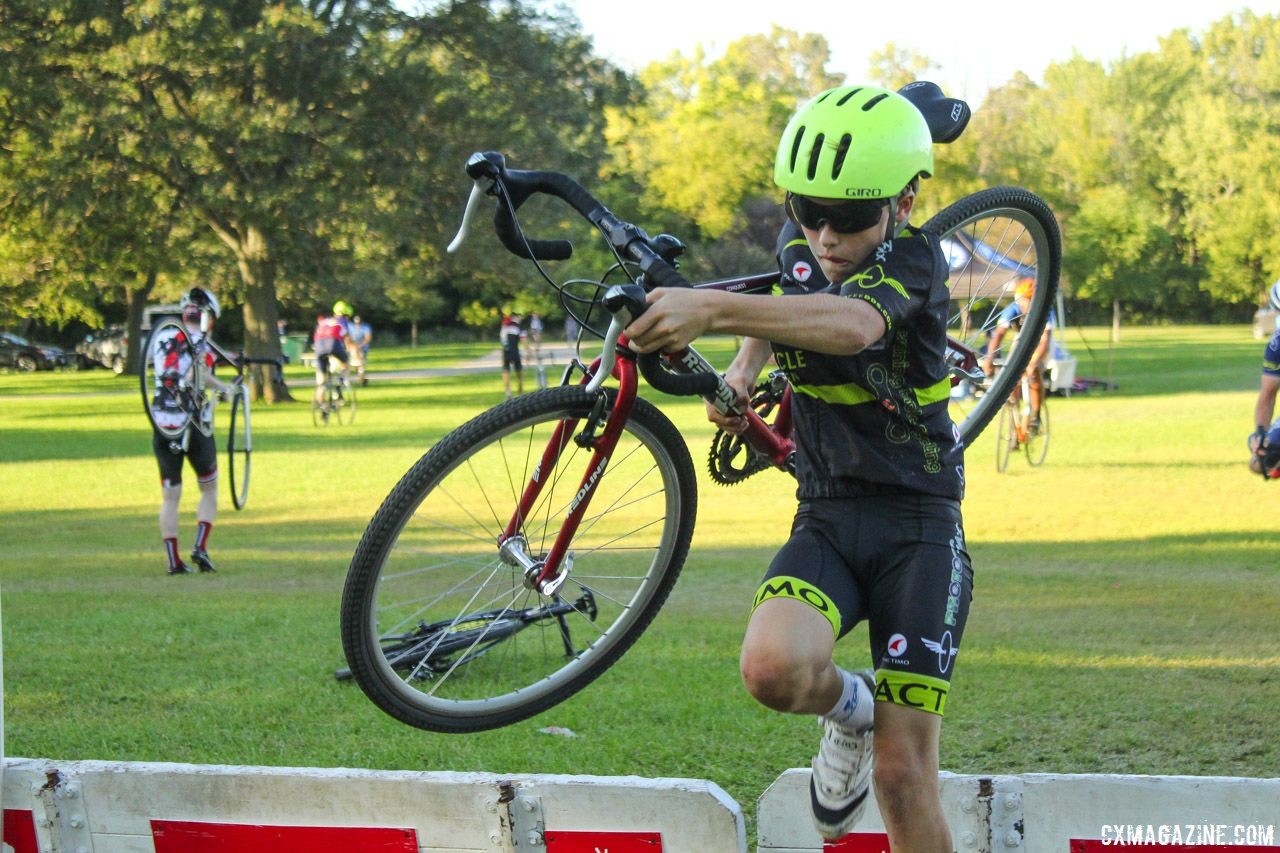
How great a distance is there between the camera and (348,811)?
4.02 metres

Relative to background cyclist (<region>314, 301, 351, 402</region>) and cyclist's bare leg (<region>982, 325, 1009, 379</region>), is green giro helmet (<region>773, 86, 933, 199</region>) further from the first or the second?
background cyclist (<region>314, 301, 351, 402</region>)

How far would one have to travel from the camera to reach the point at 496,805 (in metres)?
3.94

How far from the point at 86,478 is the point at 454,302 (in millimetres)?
61308

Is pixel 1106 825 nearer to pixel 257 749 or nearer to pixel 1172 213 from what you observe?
pixel 257 749

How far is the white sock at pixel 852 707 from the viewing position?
3930 millimetres

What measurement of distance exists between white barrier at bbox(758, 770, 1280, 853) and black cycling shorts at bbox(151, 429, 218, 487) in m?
9.29

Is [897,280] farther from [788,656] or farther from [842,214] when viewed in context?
[788,656]

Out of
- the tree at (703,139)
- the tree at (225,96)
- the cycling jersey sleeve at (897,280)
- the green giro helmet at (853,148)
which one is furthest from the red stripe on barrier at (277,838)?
the tree at (703,139)

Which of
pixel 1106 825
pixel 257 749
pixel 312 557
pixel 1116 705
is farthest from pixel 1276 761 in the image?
pixel 312 557

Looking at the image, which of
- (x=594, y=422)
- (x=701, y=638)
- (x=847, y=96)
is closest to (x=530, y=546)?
(x=594, y=422)

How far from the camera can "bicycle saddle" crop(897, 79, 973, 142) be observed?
463 centimetres

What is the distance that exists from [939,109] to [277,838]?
3.20 meters

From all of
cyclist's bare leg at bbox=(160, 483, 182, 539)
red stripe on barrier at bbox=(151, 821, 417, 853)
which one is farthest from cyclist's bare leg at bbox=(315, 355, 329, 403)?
red stripe on barrier at bbox=(151, 821, 417, 853)

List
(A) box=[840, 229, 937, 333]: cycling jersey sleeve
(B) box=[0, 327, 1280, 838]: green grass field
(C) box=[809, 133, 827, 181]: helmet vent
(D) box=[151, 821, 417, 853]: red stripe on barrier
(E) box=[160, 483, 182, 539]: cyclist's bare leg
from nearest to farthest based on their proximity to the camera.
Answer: (A) box=[840, 229, 937, 333]: cycling jersey sleeve
(C) box=[809, 133, 827, 181]: helmet vent
(D) box=[151, 821, 417, 853]: red stripe on barrier
(B) box=[0, 327, 1280, 838]: green grass field
(E) box=[160, 483, 182, 539]: cyclist's bare leg
